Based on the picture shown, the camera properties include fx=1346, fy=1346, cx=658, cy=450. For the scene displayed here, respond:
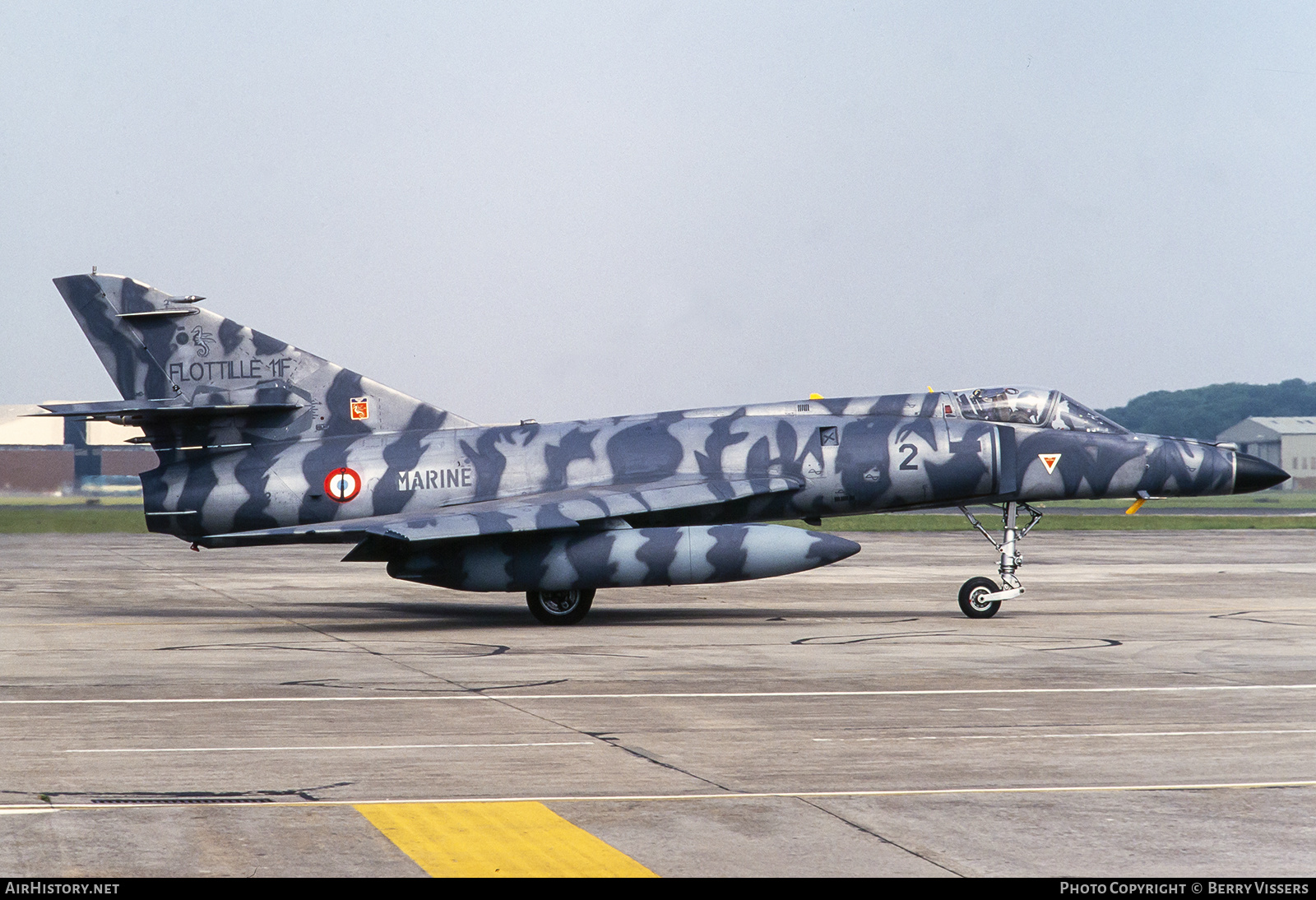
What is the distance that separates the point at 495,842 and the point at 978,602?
13.1 meters

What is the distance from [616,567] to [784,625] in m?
2.51

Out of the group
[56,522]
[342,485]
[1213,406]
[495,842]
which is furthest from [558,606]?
[1213,406]

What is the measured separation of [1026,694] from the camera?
39.2 ft

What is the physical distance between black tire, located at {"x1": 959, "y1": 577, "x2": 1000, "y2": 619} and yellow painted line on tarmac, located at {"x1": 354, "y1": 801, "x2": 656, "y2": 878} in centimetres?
1220

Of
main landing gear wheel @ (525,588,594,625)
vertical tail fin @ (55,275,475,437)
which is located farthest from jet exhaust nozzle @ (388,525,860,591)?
vertical tail fin @ (55,275,475,437)

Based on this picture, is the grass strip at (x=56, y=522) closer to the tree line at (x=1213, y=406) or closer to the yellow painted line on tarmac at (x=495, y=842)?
the yellow painted line on tarmac at (x=495, y=842)

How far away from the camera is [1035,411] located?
63.8 feet

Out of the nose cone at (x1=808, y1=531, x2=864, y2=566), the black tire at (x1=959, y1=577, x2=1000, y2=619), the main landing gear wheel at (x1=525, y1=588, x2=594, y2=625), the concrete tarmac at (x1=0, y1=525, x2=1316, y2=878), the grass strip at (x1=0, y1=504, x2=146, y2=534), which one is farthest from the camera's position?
the grass strip at (x1=0, y1=504, x2=146, y2=534)

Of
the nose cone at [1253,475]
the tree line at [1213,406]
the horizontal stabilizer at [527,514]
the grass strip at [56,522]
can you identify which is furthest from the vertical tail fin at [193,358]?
the tree line at [1213,406]

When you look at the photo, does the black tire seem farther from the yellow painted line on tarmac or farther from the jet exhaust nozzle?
the yellow painted line on tarmac

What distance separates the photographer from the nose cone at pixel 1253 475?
62.9 ft

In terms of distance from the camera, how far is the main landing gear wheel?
18609 millimetres

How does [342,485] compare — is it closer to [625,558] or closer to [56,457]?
[625,558]

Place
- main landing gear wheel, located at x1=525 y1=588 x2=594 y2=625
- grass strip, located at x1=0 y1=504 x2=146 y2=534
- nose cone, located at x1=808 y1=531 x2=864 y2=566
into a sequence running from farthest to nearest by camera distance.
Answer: grass strip, located at x1=0 y1=504 x2=146 y2=534 → main landing gear wheel, located at x1=525 y1=588 x2=594 y2=625 → nose cone, located at x1=808 y1=531 x2=864 y2=566
